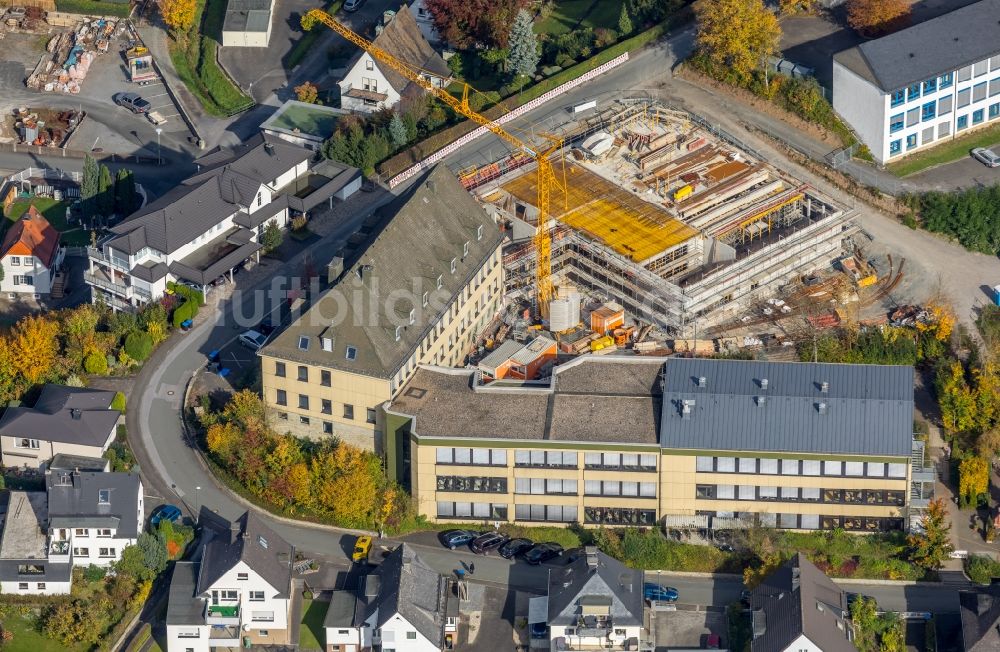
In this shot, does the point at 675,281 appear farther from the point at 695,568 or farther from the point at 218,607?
the point at 218,607

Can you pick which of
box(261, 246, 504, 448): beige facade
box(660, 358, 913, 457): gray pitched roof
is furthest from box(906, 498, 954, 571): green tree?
box(261, 246, 504, 448): beige facade

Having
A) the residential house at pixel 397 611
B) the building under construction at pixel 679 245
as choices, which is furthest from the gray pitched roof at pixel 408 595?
the building under construction at pixel 679 245

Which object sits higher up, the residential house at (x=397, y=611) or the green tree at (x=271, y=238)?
the green tree at (x=271, y=238)

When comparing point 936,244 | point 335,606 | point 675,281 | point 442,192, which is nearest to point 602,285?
point 675,281

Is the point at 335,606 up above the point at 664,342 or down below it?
below

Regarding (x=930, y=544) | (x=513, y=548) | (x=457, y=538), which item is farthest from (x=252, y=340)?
(x=930, y=544)

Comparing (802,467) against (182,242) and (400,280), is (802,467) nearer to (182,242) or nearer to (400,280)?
(400,280)

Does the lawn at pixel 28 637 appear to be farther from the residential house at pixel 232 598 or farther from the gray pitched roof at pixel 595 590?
the gray pitched roof at pixel 595 590
